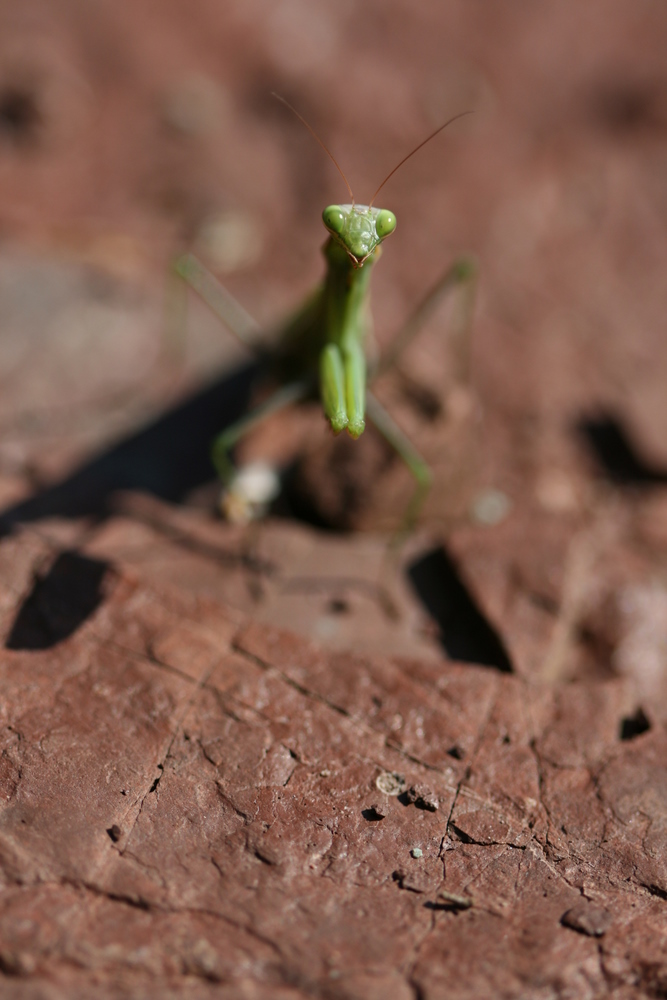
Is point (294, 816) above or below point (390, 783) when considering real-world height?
above

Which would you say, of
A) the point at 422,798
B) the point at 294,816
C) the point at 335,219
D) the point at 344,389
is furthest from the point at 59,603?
the point at 335,219

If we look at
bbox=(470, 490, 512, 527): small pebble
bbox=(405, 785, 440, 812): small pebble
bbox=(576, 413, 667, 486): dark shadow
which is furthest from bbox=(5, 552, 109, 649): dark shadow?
bbox=(576, 413, 667, 486): dark shadow

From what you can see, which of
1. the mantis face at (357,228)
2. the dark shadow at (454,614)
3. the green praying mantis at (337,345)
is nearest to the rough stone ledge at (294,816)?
the dark shadow at (454,614)

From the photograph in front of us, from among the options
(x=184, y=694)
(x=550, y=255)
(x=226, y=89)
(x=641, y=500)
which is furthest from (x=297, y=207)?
(x=184, y=694)

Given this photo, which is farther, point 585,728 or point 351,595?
point 351,595

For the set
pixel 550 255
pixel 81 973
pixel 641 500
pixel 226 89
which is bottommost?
pixel 641 500

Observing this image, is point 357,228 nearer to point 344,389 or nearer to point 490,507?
point 344,389

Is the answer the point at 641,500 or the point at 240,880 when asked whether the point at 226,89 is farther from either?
the point at 240,880
